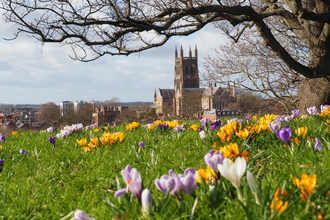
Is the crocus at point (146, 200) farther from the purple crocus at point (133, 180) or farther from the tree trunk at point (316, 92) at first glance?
the tree trunk at point (316, 92)

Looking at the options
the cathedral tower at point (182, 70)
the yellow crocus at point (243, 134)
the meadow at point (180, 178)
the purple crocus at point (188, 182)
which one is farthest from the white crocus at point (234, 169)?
the cathedral tower at point (182, 70)

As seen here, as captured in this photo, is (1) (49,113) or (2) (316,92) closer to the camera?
(2) (316,92)

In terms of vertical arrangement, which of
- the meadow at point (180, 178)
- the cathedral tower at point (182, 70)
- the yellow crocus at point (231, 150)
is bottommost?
the meadow at point (180, 178)

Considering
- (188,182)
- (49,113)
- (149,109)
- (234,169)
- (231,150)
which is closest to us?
(234,169)

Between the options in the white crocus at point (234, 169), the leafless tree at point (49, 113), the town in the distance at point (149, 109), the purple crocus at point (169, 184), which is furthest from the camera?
the leafless tree at point (49, 113)

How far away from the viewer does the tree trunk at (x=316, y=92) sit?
29.8ft

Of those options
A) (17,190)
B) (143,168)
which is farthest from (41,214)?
(143,168)

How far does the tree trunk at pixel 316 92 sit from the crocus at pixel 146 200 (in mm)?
8467

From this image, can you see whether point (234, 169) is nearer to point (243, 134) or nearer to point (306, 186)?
point (306, 186)

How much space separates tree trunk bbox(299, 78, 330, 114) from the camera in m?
9.07

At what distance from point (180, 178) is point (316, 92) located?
8755mm

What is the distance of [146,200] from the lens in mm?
1396

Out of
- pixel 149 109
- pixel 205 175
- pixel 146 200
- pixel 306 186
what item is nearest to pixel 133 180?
pixel 146 200

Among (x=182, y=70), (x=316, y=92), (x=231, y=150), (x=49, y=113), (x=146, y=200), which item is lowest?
(x=49, y=113)
